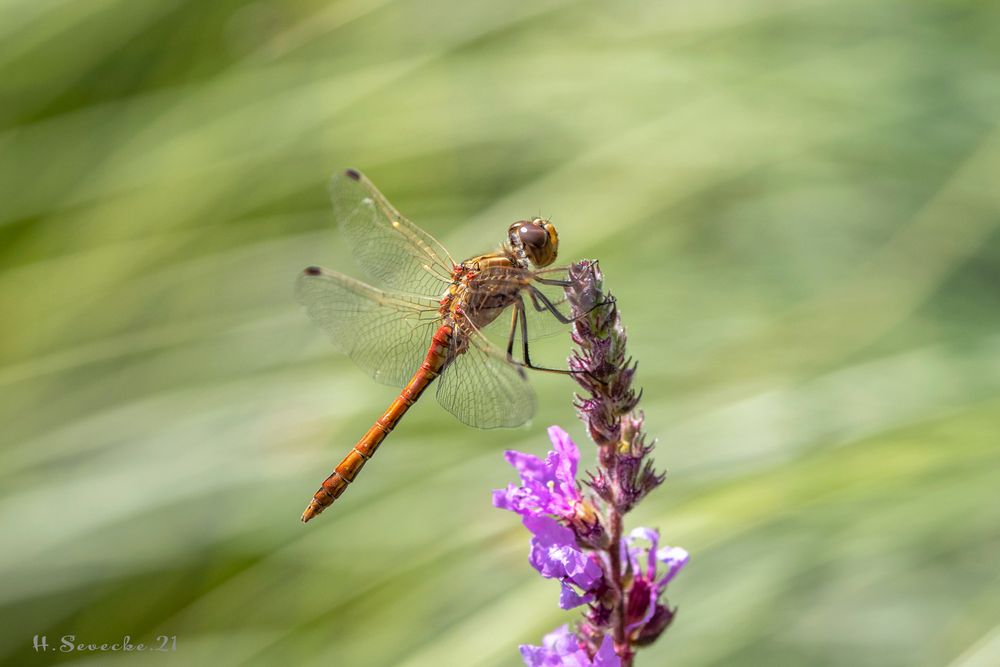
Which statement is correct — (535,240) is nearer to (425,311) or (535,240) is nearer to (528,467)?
(425,311)

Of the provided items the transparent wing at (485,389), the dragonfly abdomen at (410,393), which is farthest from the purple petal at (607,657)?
the dragonfly abdomen at (410,393)

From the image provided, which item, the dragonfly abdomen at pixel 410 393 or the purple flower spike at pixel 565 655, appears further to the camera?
the dragonfly abdomen at pixel 410 393

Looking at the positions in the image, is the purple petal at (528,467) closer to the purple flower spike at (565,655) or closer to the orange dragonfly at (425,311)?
the purple flower spike at (565,655)

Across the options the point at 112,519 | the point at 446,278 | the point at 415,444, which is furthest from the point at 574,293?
the point at 112,519

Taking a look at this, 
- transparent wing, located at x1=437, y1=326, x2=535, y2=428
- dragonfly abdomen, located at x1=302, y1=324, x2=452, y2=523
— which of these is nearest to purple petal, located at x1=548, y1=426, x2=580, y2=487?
transparent wing, located at x1=437, y1=326, x2=535, y2=428

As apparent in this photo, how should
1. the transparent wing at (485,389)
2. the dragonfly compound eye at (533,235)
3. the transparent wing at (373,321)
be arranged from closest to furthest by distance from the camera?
the transparent wing at (485,389) < the dragonfly compound eye at (533,235) < the transparent wing at (373,321)

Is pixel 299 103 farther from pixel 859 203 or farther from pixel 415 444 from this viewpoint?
pixel 859 203

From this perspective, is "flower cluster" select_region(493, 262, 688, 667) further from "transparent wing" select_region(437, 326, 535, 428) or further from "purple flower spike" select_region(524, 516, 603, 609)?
"transparent wing" select_region(437, 326, 535, 428)
